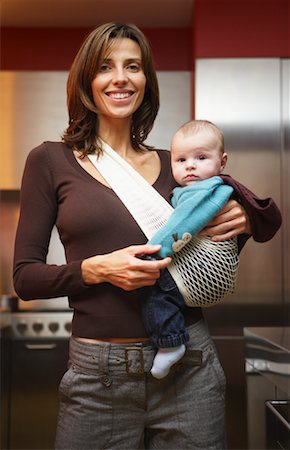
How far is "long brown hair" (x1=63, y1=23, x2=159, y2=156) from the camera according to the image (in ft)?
4.34

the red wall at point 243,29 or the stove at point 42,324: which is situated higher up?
the red wall at point 243,29

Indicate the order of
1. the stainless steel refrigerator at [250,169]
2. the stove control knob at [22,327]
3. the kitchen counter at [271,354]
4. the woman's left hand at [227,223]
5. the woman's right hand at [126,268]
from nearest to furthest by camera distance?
the woman's right hand at [126,268] → the woman's left hand at [227,223] → the kitchen counter at [271,354] → the stainless steel refrigerator at [250,169] → the stove control knob at [22,327]

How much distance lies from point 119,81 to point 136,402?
Result: 65 centimetres

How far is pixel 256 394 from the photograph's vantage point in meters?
2.00

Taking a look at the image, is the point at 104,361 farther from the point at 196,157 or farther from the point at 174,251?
the point at 196,157

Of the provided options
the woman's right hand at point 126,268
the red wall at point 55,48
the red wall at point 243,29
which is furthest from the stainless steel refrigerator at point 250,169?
the woman's right hand at point 126,268

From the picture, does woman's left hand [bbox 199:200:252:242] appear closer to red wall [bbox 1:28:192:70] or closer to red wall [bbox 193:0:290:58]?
red wall [bbox 193:0:290:58]

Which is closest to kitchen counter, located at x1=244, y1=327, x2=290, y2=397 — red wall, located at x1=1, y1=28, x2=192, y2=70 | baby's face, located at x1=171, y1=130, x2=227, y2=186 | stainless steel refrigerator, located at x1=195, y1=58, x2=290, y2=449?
baby's face, located at x1=171, y1=130, x2=227, y2=186

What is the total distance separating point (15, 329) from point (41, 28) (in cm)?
180

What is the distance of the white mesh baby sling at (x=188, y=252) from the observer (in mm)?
1233

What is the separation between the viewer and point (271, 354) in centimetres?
170

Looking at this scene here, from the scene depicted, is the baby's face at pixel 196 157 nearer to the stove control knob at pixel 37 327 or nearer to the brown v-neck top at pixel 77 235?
the brown v-neck top at pixel 77 235

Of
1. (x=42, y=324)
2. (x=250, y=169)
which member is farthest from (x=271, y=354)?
(x=42, y=324)

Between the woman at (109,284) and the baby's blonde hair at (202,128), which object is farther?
the baby's blonde hair at (202,128)
